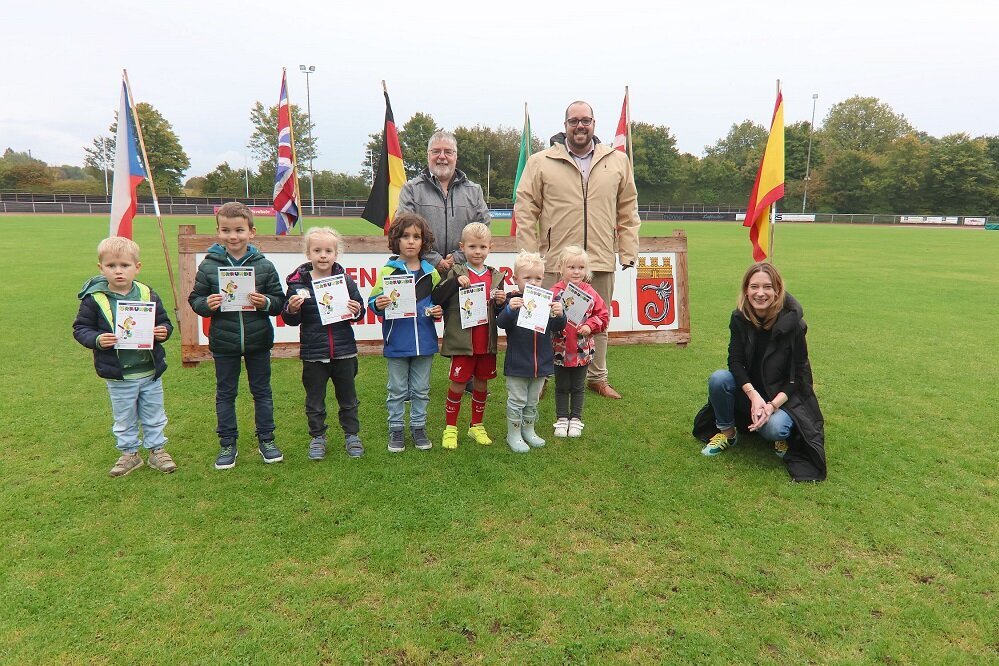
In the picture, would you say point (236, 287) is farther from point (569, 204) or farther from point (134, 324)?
point (569, 204)

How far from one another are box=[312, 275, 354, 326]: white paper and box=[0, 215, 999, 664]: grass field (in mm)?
1029

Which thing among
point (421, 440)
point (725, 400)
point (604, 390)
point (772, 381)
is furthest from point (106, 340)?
point (772, 381)

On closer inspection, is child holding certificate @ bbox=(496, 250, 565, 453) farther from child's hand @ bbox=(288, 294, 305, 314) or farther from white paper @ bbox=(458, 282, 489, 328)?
child's hand @ bbox=(288, 294, 305, 314)

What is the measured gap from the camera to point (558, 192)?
5285 millimetres

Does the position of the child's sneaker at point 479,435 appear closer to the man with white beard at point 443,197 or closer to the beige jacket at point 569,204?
the man with white beard at point 443,197

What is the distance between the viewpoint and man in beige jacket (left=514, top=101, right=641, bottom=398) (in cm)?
527

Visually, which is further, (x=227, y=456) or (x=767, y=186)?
(x=767, y=186)

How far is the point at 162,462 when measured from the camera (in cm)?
387

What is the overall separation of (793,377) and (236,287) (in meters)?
3.80

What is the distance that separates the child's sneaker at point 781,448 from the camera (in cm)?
408

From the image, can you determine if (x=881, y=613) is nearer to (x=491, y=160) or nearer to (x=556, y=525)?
(x=556, y=525)

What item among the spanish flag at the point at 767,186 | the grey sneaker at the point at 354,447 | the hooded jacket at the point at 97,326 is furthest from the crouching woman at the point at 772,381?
the hooded jacket at the point at 97,326

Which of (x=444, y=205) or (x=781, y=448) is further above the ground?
(x=444, y=205)

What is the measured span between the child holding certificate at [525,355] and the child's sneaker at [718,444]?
1.21m
